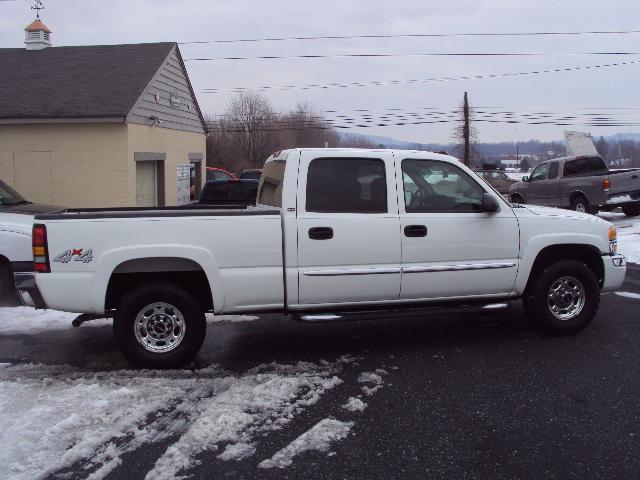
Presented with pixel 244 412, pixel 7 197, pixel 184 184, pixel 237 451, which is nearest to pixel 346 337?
pixel 244 412

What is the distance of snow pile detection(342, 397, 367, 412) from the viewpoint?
4613 millimetres

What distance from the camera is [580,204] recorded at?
18.0 meters

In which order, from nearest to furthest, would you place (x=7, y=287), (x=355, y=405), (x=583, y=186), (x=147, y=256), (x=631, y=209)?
(x=355, y=405), (x=147, y=256), (x=7, y=287), (x=583, y=186), (x=631, y=209)

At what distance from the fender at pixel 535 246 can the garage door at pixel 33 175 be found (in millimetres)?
13103

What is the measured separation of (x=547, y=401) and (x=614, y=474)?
3.66ft

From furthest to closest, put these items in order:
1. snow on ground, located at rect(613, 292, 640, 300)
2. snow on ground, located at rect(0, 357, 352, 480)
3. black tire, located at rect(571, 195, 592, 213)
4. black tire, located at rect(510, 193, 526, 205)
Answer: black tire, located at rect(510, 193, 526, 205), black tire, located at rect(571, 195, 592, 213), snow on ground, located at rect(613, 292, 640, 300), snow on ground, located at rect(0, 357, 352, 480)

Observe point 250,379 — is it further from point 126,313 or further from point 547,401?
point 547,401

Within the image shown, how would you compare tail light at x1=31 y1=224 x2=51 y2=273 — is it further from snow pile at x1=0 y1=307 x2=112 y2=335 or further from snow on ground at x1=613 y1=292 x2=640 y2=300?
snow on ground at x1=613 y1=292 x2=640 y2=300

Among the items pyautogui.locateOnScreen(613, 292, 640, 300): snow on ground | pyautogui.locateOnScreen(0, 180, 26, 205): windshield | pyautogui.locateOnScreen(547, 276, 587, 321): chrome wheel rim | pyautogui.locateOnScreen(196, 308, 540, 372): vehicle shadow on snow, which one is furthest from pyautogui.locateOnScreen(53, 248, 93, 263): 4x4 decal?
pyautogui.locateOnScreen(613, 292, 640, 300): snow on ground

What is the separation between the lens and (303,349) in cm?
622

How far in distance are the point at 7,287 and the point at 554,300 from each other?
656 cm

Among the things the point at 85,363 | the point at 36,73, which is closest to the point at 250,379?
the point at 85,363

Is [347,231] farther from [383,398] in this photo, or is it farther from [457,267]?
[383,398]

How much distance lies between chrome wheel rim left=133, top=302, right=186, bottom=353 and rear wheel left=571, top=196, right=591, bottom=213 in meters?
14.9
